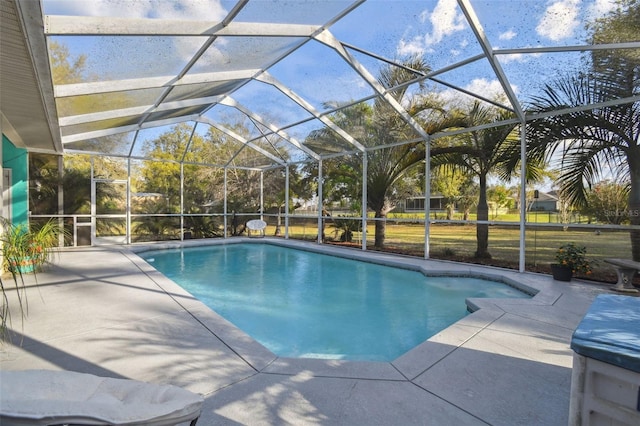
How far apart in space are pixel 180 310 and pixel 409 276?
204 inches

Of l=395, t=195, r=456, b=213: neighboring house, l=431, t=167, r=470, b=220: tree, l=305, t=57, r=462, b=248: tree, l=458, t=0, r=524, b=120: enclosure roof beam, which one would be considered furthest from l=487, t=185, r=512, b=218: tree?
l=458, t=0, r=524, b=120: enclosure roof beam

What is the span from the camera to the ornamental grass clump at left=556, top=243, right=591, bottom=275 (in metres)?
6.12

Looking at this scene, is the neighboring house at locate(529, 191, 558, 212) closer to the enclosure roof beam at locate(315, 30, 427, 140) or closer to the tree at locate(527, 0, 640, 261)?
the tree at locate(527, 0, 640, 261)

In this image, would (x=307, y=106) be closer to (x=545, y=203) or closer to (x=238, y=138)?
(x=238, y=138)

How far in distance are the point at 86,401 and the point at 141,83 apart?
19.9 feet

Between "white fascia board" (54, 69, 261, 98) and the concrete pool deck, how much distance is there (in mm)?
3234

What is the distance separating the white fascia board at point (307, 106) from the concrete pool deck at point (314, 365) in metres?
5.49

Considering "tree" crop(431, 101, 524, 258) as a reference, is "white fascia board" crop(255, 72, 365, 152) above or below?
above

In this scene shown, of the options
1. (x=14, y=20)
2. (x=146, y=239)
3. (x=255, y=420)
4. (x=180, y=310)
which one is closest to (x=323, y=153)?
(x=146, y=239)

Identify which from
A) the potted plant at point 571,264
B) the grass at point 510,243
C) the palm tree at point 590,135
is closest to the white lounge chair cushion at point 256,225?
the grass at point 510,243

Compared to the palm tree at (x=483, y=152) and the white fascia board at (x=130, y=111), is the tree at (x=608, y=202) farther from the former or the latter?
the white fascia board at (x=130, y=111)

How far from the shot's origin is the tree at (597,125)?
16.6 ft

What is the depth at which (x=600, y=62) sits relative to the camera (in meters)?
5.22

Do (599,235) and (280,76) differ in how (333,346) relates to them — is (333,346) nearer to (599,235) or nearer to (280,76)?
(599,235)
